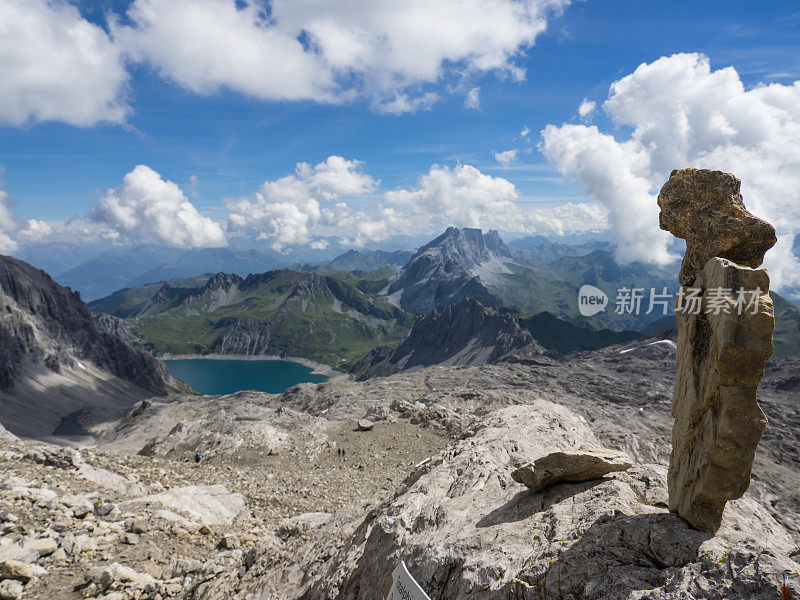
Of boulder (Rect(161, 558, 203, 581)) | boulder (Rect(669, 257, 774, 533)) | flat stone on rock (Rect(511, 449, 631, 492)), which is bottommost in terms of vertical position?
boulder (Rect(161, 558, 203, 581))

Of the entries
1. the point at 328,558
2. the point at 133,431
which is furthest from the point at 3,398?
the point at 328,558

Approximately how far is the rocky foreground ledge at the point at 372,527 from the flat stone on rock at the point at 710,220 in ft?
20.5

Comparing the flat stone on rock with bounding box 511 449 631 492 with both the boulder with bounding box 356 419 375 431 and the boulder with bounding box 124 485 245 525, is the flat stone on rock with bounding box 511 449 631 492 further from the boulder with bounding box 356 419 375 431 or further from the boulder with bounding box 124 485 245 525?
the boulder with bounding box 356 419 375 431

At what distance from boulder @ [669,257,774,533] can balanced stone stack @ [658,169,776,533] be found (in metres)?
0.02

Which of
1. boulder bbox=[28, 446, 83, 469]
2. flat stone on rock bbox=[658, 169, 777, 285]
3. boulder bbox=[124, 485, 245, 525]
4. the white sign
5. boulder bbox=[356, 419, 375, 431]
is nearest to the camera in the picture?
the white sign

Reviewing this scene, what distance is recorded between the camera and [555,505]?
10.5 metres

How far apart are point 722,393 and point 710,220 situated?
4430mm

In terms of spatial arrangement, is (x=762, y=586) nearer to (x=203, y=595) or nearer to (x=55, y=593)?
(x=203, y=595)

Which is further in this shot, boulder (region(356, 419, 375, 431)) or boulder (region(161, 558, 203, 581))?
boulder (region(356, 419, 375, 431))

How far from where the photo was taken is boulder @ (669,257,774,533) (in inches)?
307

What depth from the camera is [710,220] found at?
Result: 9906 millimetres

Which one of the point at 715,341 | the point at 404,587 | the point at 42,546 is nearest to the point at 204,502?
the point at 42,546

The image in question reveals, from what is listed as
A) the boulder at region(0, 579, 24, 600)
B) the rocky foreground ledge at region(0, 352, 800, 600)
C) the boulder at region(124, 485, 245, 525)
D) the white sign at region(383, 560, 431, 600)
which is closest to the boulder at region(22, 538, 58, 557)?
the rocky foreground ledge at region(0, 352, 800, 600)

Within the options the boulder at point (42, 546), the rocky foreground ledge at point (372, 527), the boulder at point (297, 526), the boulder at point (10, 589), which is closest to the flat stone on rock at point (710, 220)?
the rocky foreground ledge at point (372, 527)
